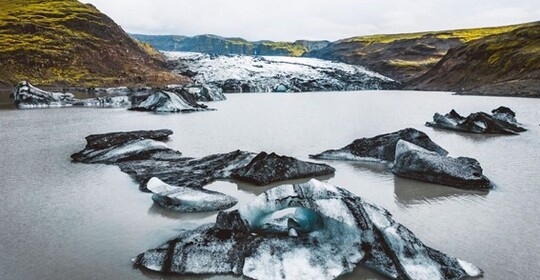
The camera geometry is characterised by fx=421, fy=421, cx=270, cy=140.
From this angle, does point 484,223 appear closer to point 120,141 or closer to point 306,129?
point 120,141

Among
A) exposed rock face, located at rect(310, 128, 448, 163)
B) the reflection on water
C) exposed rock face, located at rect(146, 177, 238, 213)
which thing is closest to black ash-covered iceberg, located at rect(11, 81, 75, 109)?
exposed rock face, located at rect(310, 128, 448, 163)

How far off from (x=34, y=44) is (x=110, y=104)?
36.5 meters

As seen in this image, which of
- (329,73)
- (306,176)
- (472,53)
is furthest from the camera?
(329,73)

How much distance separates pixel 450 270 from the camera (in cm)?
649

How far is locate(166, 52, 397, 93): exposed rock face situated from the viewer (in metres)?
83.1

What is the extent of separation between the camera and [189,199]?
9.46 meters

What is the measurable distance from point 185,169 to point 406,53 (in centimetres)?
12267

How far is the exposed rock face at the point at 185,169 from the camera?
972 centimetres

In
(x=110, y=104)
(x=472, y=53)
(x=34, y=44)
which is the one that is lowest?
(x=110, y=104)

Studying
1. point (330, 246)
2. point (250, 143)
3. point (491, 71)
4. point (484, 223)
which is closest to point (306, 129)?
point (250, 143)

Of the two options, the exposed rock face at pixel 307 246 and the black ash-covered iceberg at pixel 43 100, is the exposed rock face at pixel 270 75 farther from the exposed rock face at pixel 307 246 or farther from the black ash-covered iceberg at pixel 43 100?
the exposed rock face at pixel 307 246

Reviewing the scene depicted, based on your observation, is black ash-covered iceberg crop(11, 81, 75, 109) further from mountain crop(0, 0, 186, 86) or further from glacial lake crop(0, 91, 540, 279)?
mountain crop(0, 0, 186, 86)

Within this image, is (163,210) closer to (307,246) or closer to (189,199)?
(189,199)

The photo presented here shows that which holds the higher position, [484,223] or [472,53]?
[472,53]
